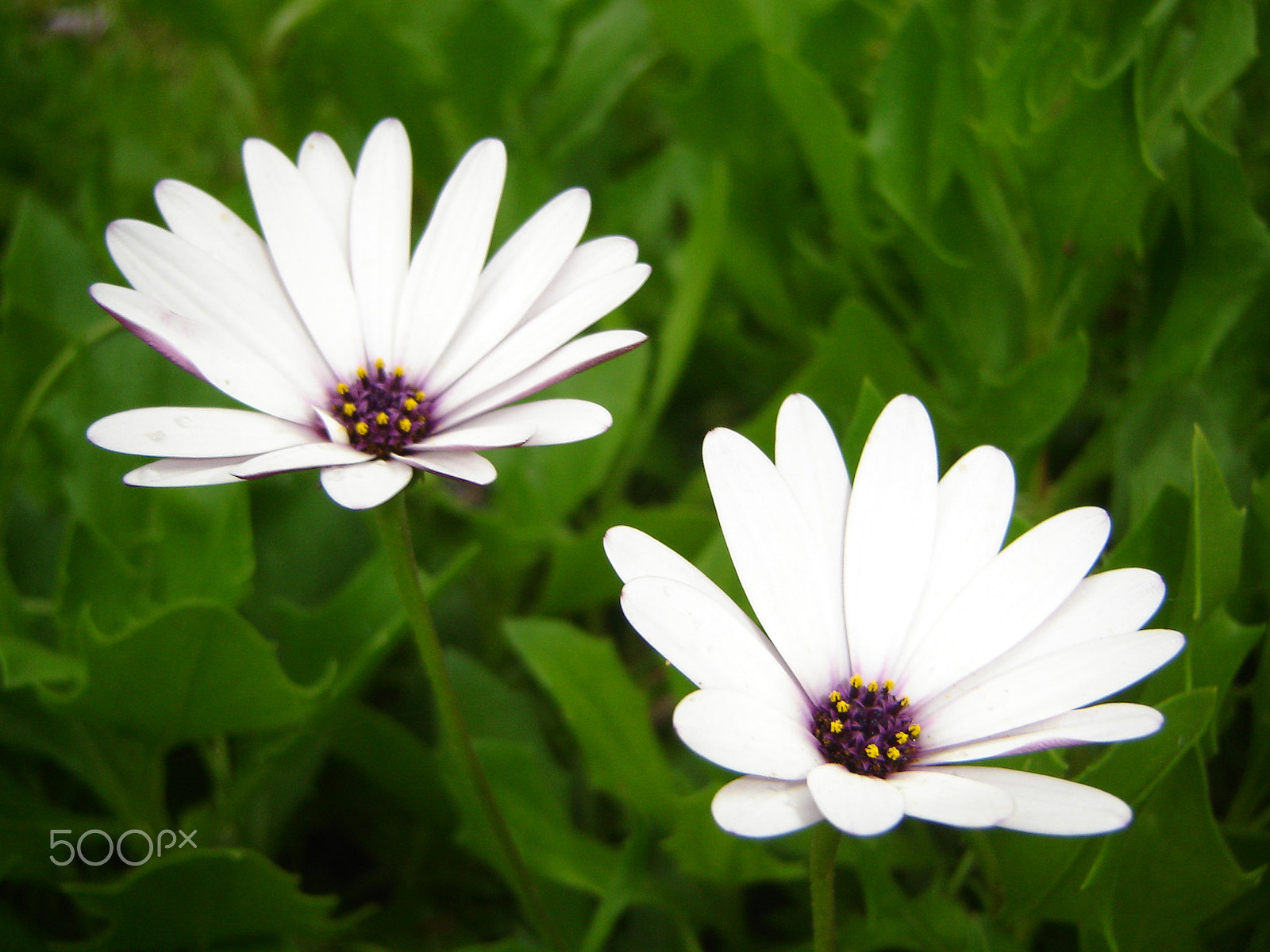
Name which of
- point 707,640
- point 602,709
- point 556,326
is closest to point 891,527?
point 707,640

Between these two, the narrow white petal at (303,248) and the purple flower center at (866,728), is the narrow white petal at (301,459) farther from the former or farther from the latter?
the purple flower center at (866,728)

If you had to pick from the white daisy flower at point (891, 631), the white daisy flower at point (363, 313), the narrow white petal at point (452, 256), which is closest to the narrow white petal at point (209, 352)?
the white daisy flower at point (363, 313)

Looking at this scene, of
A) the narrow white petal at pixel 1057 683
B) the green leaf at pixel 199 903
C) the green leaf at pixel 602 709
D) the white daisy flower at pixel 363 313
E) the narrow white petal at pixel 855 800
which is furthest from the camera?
the green leaf at pixel 602 709

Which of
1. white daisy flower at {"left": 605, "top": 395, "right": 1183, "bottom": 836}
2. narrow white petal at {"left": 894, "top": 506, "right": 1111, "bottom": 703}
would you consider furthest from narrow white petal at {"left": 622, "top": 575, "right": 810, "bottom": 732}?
narrow white petal at {"left": 894, "top": 506, "right": 1111, "bottom": 703}

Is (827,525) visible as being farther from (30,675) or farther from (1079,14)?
(1079,14)

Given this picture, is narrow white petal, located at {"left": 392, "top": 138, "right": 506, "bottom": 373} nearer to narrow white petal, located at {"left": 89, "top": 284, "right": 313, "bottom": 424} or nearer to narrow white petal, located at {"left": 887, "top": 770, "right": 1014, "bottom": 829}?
narrow white petal, located at {"left": 89, "top": 284, "right": 313, "bottom": 424}
